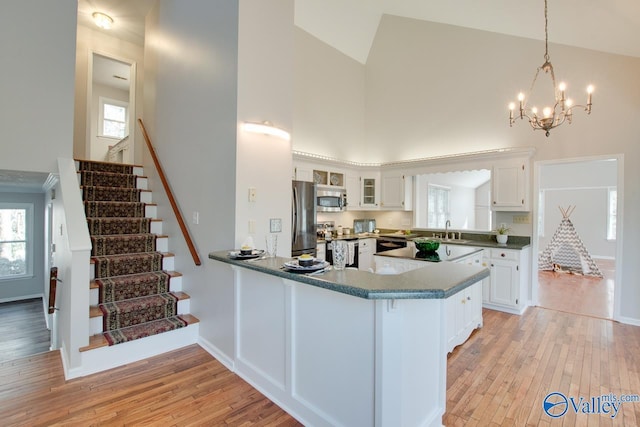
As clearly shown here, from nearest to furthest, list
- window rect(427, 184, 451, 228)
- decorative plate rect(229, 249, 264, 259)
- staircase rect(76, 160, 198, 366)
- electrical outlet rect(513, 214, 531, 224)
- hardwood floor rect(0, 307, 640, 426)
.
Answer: hardwood floor rect(0, 307, 640, 426), decorative plate rect(229, 249, 264, 259), staircase rect(76, 160, 198, 366), electrical outlet rect(513, 214, 531, 224), window rect(427, 184, 451, 228)

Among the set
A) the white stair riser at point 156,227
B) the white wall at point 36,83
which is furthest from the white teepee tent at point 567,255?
the white wall at point 36,83

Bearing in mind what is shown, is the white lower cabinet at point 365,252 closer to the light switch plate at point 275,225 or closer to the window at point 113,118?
the light switch plate at point 275,225

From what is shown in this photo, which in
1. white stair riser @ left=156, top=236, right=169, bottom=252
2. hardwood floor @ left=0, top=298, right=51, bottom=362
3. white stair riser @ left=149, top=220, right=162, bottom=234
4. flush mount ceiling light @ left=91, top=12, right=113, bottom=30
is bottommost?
hardwood floor @ left=0, top=298, right=51, bottom=362

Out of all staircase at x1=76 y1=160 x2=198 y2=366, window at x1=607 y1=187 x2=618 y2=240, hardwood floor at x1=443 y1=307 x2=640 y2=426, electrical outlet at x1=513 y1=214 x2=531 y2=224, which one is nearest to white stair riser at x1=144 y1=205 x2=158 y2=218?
staircase at x1=76 y1=160 x2=198 y2=366

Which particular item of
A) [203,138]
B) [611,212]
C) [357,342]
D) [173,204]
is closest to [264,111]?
[203,138]

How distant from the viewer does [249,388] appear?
2.32m

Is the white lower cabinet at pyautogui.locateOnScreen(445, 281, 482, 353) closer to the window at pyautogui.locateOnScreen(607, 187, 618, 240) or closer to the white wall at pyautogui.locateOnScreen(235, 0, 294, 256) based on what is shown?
the white wall at pyautogui.locateOnScreen(235, 0, 294, 256)

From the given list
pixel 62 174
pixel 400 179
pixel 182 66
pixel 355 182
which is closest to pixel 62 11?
pixel 182 66

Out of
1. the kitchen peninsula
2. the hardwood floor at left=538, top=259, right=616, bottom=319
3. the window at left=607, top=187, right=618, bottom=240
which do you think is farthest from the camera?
the window at left=607, top=187, right=618, bottom=240

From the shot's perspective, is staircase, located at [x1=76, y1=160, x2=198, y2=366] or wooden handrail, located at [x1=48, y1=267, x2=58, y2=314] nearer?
staircase, located at [x1=76, y1=160, x2=198, y2=366]

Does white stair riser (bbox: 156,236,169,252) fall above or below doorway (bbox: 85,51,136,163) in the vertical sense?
below

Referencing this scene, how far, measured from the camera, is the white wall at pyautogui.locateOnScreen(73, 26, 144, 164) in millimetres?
5094

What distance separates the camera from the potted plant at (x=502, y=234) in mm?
4598

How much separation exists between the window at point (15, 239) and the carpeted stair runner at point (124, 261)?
2.46 m
